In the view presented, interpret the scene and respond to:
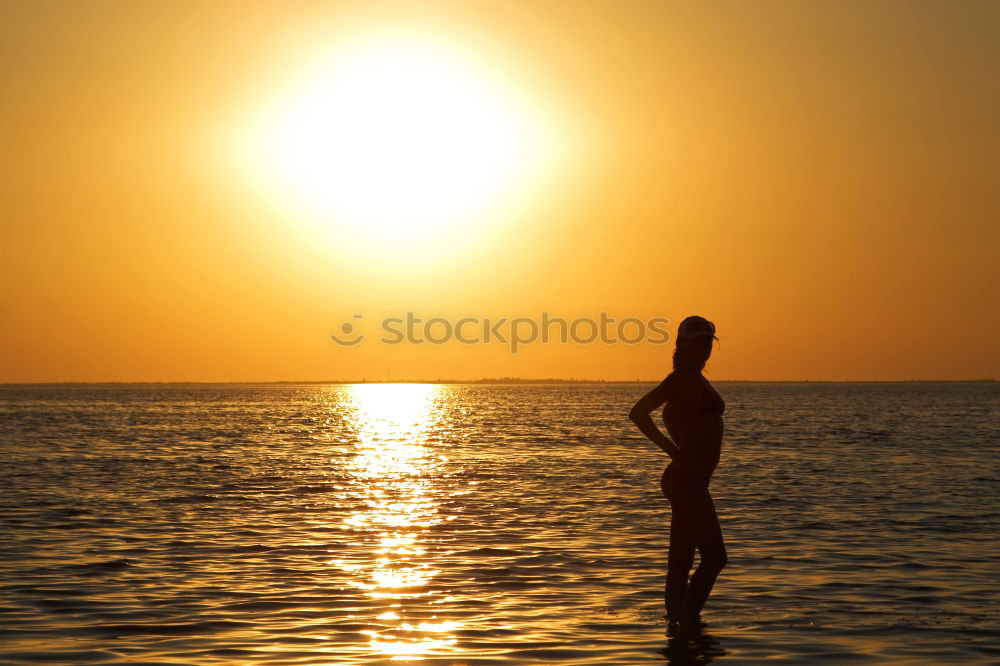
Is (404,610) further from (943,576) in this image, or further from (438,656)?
(943,576)

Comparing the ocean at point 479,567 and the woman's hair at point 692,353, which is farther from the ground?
the woman's hair at point 692,353

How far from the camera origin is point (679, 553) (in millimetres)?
10734

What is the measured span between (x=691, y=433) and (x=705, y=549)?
3.38 ft

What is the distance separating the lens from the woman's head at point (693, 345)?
10398 mm

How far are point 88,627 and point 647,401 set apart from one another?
5.42 m

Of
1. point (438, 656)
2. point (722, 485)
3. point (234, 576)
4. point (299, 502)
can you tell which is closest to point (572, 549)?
point (234, 576)

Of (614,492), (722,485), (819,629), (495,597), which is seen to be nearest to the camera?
(819,629)

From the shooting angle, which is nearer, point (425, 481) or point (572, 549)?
point (572, 549)

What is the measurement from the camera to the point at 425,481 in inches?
1179

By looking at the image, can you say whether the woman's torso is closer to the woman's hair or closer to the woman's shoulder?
the woman's shoulder

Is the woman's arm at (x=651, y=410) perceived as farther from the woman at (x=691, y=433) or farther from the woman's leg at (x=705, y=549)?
the woman's leg at (x=705, y=549)

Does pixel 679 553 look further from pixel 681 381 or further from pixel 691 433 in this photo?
pixel 681 381

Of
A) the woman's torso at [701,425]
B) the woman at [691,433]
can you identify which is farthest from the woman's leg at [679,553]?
the woman's torso at [701,425]

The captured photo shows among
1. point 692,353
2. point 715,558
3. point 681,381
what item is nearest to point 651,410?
point 681,381
